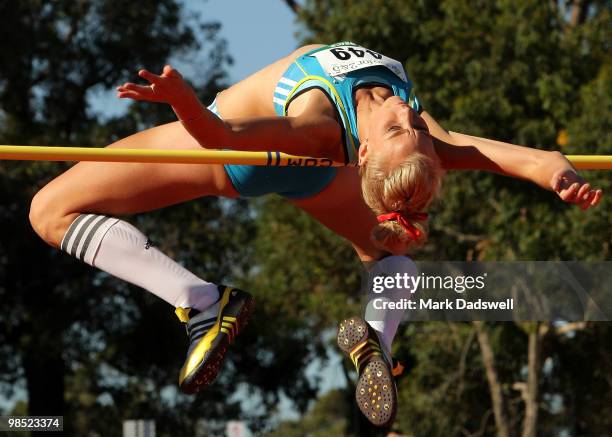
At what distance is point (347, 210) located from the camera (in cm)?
502

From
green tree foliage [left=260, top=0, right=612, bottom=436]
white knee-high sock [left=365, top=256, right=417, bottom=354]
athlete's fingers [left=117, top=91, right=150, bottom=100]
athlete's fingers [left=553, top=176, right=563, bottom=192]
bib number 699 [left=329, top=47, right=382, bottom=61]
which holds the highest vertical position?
green tree foliage [left=260, top=0, right=612, bottom=436]

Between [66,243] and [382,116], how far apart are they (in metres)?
1.34

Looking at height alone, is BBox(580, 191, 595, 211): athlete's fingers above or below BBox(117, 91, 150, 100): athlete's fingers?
below

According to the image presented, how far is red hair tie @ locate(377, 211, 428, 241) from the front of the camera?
445 cm

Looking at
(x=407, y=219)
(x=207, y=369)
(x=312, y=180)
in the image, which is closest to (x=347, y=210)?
(x=312, y=180)

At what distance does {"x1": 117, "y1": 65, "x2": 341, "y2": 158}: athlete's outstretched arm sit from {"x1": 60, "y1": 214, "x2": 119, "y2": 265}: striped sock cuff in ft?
2.24

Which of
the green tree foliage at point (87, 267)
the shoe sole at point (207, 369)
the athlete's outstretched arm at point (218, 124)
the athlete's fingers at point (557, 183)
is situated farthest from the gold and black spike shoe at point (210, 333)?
the green tree foliage at point (87, 267)

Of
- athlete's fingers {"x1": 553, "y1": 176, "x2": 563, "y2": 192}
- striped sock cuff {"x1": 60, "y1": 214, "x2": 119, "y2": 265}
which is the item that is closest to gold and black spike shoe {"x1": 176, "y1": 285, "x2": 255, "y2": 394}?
striped sock cuff {"x1": 60, "y1": 214, "x2": 119, "y2": 265}

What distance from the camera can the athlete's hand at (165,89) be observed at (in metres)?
4.09

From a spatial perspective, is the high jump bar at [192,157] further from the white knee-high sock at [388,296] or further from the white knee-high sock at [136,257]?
the white knee-high sock at [388,296]

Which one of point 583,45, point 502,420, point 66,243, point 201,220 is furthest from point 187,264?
point 66,243

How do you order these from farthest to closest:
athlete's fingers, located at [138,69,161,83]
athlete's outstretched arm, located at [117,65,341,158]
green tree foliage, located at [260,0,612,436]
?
1. green tree foliage, located at [260,0,612,436]
2. athlete's outstretched arm, located at [117,65,341,158]
3. athlete's fingers, located at [138,69,161,83]

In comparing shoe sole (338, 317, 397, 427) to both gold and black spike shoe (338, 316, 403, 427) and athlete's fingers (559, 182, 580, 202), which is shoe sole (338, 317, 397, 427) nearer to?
gold and black spike shoe (338, 316, 403, 427)

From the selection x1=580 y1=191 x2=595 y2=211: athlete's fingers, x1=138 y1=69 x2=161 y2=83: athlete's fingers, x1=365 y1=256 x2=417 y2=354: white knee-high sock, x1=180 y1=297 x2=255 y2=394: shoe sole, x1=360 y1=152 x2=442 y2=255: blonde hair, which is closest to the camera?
x1=138 y1=69 x2=161 y2=83: athlete's fingers
